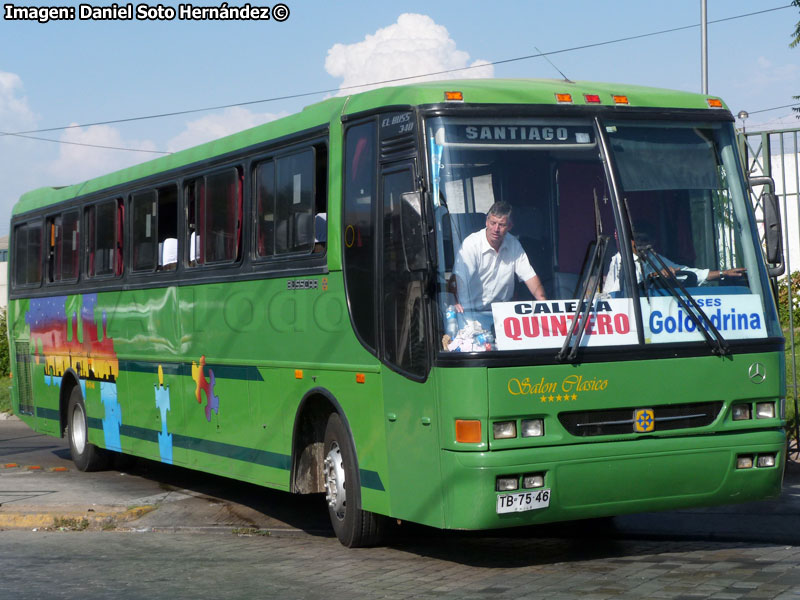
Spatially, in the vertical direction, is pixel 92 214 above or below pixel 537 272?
above

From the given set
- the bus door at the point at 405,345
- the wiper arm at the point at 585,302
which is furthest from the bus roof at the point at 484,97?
the wiper arm at the point at 585,302

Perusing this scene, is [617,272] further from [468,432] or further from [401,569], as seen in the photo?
[401,569]

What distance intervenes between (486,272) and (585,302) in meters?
0.66

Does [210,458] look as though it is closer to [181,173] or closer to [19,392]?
[181,173]

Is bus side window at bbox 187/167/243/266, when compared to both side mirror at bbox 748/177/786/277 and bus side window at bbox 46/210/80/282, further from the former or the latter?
side mirror at bbox 748/177/786/277

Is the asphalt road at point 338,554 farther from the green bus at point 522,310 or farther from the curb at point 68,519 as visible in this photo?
the green bus at point 522,310

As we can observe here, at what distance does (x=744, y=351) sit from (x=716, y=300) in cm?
38

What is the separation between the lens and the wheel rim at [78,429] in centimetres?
1509

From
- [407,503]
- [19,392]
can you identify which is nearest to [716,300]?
[407,503]

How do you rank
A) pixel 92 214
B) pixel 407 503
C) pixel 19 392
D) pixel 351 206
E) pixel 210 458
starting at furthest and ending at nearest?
pixel 19 392, pixel 92 214, pixel 210 458, pixel 351 206, pixel 407 503

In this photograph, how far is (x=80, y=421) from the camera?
49.9 feet

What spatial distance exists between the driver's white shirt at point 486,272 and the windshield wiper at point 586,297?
1.25 feet

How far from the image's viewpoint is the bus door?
300 inches

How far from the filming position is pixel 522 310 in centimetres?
752
